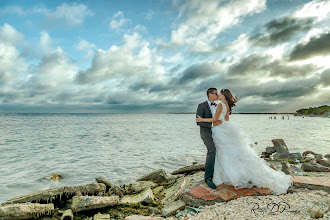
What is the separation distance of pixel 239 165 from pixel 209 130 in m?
1.07

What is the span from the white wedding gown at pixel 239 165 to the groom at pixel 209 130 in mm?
103

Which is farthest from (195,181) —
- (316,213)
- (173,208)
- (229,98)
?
(316,213)

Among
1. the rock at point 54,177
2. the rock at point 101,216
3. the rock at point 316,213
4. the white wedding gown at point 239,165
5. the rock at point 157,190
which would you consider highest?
the white wedding gown at point 239,165

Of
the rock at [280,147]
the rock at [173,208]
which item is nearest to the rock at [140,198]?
the rock at [173,208]

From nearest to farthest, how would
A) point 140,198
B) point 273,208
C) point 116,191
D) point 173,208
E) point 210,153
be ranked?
point 273,208 → point 173,208 → point 210,153 → point 140,198 → point 116,191

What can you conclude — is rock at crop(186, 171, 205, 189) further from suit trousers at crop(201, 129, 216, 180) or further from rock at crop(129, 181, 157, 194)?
rock at crop(129, 181, 157, 194)

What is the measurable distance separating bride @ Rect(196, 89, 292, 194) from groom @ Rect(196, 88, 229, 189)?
0.33 feet

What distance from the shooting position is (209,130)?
5078 millimetres

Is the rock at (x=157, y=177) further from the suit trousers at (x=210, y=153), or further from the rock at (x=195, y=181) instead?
the suit trousers at (x=210, y=153)

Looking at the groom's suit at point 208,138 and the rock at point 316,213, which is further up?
the groom's suit at point 208,138

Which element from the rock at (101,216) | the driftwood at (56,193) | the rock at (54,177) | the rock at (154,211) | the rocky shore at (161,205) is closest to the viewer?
the rocky shore at (161,205)

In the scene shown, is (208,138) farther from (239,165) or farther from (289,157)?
(289,157)

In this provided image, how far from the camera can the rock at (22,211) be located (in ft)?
14.5

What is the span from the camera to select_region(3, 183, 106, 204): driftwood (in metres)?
5.22
